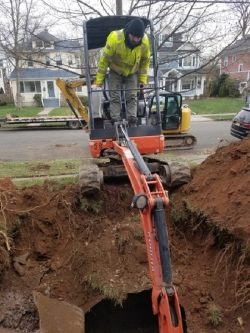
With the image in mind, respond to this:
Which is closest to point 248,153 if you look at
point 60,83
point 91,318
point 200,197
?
point 200,197

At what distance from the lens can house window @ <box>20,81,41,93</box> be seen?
40.4 metres

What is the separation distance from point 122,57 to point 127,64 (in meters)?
0.17

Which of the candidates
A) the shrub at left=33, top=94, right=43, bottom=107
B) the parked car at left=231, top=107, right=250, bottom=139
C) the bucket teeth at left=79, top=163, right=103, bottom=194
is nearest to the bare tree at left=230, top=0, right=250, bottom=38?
the parked car at left=231, top=107, right=250, bottom=139

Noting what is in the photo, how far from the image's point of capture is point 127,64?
5367 mm

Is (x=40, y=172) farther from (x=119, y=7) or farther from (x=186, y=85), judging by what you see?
(x=186, y=85)

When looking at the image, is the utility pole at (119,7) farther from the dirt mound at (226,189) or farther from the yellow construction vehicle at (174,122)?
the dirt mound at (226,189)

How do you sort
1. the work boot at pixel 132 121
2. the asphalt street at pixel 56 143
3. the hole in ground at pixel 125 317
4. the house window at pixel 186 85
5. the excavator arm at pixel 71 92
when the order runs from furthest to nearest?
1. the house window at pixel 186 85
2. the excavator arm at pixel 71 92
3. the asphalt street at pixel 56 143
4. the work boot at pixel 132 121
5. the hole in ground at pixel 125 317

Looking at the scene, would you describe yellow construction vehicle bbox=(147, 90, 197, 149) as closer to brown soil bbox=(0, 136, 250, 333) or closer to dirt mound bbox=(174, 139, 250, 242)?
dirt mound bbox=(174, 139, 250, 242)

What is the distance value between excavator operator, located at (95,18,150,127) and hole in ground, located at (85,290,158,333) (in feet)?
8.78

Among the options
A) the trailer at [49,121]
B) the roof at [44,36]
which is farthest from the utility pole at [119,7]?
the trailer at [49,121]

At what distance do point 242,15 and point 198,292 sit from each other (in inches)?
356

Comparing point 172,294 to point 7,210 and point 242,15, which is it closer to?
point 7,210

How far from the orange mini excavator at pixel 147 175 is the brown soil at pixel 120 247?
1.89ft

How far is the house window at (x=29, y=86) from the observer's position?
4038 cm
